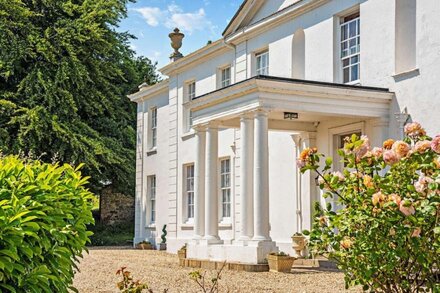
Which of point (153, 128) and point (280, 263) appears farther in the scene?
point (153, 128)

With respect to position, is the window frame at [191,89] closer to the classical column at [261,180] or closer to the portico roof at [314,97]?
the portico roof at [314,97]

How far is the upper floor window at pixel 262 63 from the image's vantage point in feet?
59.4

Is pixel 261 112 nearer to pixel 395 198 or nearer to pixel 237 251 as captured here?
pixel 237 251

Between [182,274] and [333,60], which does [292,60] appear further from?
[182,274]

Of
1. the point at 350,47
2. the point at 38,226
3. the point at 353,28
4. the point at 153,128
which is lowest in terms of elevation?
the point at 38,226

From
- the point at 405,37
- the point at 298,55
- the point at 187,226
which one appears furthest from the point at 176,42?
the point at 405,37

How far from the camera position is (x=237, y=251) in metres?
14.3

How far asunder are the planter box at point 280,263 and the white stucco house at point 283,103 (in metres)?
0.45

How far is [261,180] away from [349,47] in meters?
4.02

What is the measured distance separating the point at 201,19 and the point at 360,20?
3.82 m

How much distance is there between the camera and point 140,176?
26.0m

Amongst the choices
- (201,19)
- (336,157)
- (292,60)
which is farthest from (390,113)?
(201,19)

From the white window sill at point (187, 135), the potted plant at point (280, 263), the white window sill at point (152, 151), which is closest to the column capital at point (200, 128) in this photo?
the potted plant at point (280, 263)

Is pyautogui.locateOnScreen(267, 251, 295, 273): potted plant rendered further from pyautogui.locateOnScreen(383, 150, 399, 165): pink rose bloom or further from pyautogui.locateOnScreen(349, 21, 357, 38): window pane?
pyautogui.locateOnScreen(383, 150, 399, 165): pink rose bloom
